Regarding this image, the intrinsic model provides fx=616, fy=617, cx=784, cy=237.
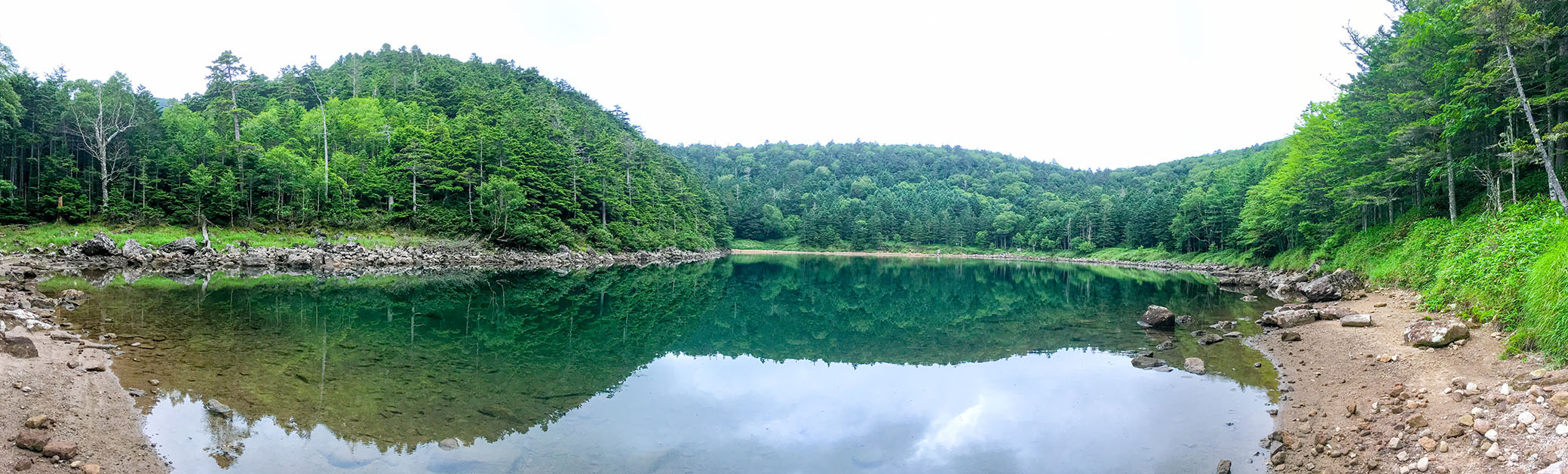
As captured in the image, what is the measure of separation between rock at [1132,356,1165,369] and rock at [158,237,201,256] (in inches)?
1947

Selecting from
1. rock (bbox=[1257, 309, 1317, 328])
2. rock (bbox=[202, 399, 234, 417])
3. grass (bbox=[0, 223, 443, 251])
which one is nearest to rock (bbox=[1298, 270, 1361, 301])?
rock (bbox=[1257, 309, 1317, 328])

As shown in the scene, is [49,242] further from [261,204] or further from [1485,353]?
[1485,353]

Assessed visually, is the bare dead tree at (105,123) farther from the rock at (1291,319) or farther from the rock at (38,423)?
the rock at (1291,319)

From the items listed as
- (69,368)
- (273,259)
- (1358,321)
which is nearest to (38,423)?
(69,368)

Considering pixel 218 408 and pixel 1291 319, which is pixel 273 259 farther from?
pixel 1291 319

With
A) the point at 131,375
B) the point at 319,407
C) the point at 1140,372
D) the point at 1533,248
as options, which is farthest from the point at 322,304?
the point at 1533,248

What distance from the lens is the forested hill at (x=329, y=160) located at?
1676 inches

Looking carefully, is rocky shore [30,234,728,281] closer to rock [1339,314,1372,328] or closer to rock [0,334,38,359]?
rock [0,334,38,359]

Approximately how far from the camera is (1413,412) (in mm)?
7219

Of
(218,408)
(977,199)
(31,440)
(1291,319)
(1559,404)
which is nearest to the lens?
(1559,404)

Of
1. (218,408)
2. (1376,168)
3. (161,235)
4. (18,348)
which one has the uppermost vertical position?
(1376,168)

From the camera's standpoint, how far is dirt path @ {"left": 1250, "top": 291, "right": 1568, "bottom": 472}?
580 cm

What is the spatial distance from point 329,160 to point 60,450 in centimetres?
5885

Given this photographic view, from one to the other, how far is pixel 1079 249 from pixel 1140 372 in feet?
306
